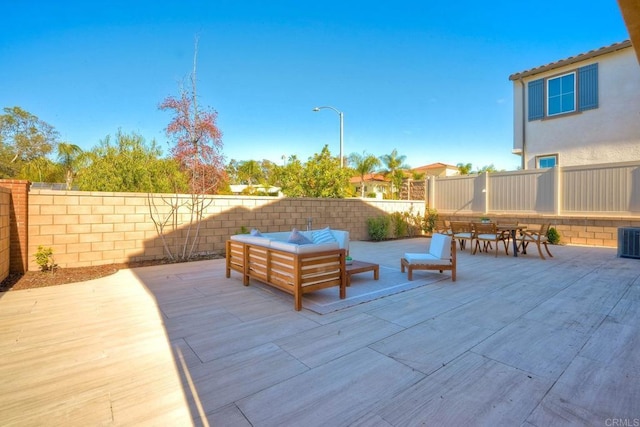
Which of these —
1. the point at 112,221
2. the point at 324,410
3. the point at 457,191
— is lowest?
the point at 324,410

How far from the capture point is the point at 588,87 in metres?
11.5

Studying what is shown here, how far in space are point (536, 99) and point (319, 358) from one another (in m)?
15.1

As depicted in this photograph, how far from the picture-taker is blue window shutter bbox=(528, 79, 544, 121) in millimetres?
12664

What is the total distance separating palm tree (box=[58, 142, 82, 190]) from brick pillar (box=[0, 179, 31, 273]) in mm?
21475

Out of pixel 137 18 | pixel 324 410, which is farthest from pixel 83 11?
pixel 324 410

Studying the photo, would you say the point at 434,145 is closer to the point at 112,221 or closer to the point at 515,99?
the point at 515,99

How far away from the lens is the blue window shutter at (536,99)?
1266 centimetres

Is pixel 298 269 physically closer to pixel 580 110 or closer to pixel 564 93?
pixel 580 110

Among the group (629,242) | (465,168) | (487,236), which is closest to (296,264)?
(487,236)

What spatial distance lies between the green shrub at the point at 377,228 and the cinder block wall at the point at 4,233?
985 centimetres

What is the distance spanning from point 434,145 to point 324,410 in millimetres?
26724

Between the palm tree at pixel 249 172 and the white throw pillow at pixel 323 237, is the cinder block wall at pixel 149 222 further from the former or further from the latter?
the palm tree at pixel 249 172

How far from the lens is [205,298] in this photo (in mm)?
4371

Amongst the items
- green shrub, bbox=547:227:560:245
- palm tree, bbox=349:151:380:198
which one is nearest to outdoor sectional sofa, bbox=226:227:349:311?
green shrub, bbox=547:227:560:245
